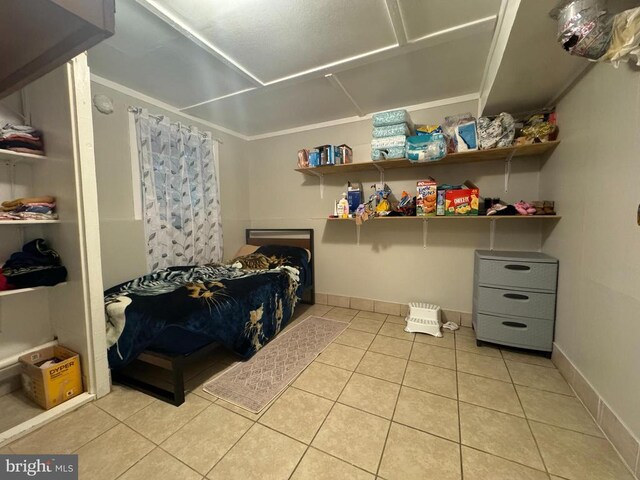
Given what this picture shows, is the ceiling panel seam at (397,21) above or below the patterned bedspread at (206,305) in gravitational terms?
above

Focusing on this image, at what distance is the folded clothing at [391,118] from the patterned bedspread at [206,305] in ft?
5.38

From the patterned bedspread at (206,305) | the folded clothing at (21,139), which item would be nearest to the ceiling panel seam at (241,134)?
the folded clothing at (21,139)

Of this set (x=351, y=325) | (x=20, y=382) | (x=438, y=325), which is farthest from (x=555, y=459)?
(x=20, y=382)

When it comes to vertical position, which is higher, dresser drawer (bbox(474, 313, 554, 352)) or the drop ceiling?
the drop ceiling

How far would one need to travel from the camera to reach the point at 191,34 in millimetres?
1493

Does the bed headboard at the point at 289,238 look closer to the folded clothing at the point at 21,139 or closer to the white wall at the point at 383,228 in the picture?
the white wall at the point at 383,228

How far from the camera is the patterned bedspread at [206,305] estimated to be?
150 centimetres

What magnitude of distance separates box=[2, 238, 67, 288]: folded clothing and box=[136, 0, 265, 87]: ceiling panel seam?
4.97 ft

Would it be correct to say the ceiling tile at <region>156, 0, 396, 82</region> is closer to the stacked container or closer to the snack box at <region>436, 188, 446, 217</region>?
the stacked container

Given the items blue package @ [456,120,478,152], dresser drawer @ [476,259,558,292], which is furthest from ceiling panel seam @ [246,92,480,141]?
dresser drawer @ [476,259,558,292]

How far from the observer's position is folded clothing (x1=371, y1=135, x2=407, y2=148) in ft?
7.40

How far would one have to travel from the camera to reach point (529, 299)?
1.89m

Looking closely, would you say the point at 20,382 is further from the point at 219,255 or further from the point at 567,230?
the point at 567,230

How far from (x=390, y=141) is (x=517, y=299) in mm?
1649
